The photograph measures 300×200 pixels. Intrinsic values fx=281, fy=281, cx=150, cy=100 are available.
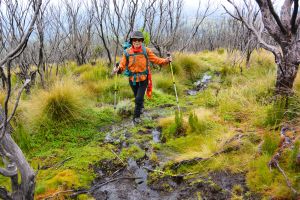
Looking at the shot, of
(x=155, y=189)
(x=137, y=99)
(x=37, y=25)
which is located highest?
(x=37, y=25)

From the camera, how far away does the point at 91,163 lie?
4309mm

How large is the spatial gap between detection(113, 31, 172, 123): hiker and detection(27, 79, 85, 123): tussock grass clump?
1.07m

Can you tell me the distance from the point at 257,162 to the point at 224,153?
58cm

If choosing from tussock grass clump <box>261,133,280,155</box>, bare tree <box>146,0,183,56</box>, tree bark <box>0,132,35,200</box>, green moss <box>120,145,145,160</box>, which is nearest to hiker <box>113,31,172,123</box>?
green moss <box>120,145,145,160</box>

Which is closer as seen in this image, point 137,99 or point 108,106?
point 137,99

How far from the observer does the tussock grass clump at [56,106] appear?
18.2ft

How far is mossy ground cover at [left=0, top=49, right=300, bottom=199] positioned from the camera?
360cm

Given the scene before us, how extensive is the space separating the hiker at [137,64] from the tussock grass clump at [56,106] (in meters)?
1.07

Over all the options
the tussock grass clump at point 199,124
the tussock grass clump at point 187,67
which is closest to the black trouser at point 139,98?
the tussock grass clump at point 199,124

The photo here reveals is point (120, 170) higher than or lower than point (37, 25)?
lower

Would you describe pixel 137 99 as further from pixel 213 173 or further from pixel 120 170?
pixel 213 173

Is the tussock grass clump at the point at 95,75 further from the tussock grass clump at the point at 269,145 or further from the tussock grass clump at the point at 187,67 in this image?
the tussock grass clump at the point at 269,145

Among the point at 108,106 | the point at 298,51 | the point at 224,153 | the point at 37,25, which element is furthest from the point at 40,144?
the point at 298,51

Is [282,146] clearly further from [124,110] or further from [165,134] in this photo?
[124,110]
